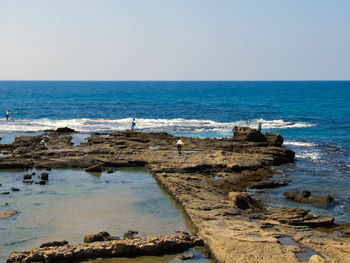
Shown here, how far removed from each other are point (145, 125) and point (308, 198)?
31.1 meters

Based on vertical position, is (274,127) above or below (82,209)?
above

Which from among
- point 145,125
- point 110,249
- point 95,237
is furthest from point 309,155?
point 145,125

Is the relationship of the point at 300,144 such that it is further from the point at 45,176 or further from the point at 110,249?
the point at 110,249

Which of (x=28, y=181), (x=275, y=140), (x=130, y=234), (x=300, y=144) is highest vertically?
(x=275, y=140)

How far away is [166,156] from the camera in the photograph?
27938 mm

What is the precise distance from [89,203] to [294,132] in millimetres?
29238

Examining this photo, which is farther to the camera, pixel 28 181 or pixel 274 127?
pixel 274 127

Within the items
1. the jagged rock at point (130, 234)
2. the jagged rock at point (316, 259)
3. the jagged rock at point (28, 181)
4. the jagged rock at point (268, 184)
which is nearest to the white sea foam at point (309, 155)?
the jagged rock at point (268, 184)

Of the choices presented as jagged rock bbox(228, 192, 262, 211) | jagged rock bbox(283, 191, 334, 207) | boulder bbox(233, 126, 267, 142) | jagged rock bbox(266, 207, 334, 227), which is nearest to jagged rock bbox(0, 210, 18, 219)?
jagged rock bbox(228, 192, 262, 211)

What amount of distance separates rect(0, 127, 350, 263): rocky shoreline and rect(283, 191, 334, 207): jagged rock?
1.92 meters

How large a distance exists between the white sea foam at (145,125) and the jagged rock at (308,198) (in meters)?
23.7

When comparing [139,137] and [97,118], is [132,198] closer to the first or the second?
[139,137]

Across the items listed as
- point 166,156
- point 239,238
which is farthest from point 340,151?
point 239,238

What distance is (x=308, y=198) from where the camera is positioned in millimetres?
20484
